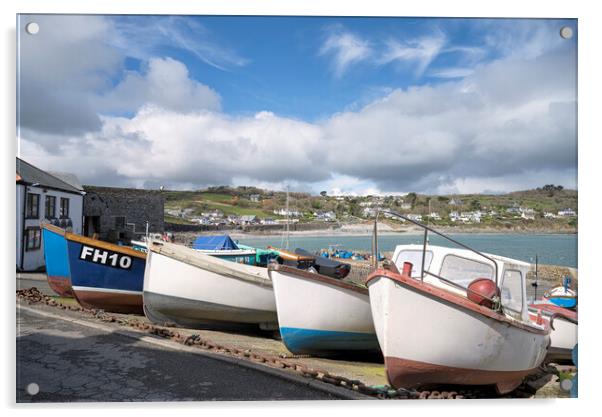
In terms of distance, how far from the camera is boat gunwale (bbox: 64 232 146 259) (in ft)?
18.7

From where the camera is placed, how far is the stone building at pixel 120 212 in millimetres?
6476

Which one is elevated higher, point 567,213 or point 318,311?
point 567,213

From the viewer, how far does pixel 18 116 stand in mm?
3344

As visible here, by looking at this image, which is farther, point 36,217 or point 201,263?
point 201,263

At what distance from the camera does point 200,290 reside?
5402 mm

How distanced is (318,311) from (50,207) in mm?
3786

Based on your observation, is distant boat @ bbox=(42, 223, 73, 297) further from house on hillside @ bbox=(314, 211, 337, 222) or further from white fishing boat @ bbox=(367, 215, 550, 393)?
house on hillside @ bbox=(314, 211, 337, 222)

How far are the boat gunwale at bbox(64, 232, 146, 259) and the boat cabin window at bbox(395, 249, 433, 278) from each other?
386 cm

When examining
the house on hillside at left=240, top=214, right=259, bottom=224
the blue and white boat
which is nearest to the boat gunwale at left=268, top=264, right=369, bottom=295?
the blue and white boat

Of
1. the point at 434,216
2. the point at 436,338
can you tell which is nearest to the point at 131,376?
the point at 436,338

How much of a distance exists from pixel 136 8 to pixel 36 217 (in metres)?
2.82

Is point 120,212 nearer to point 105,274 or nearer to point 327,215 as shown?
point 105,274
